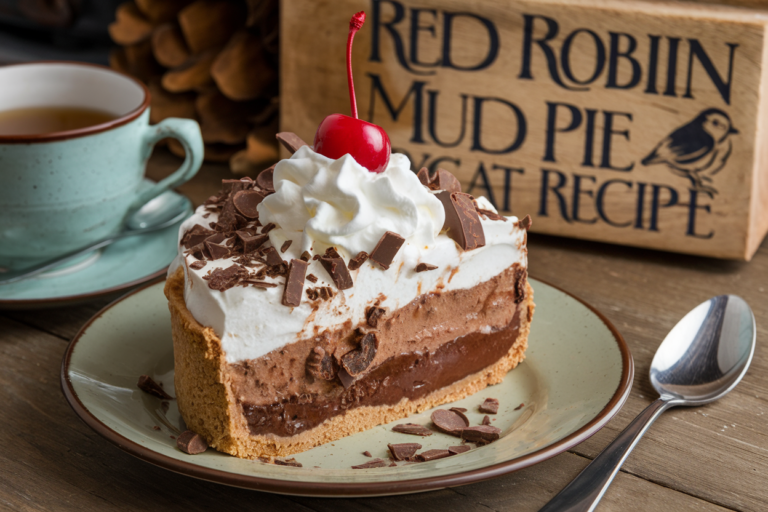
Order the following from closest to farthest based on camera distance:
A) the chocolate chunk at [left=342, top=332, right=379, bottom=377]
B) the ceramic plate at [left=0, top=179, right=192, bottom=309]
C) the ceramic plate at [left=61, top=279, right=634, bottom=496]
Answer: the ceramic plate at [left=61, top=279, right=634, bottom=496]
the chocolate chunk at [left=342, top=332, right=379, bottom=377]
the ceramic plate at [left=0, top=179, right=192, bottom=309]

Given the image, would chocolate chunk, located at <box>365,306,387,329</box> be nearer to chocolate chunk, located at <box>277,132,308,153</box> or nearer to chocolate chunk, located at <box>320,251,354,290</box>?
chocolate chunk, located at <box>320,251,354,290</box>

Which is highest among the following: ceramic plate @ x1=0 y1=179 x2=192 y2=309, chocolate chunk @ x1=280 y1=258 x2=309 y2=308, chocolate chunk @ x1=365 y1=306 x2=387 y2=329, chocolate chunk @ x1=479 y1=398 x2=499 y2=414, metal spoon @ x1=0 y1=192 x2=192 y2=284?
chocolate chunk @ x1=280 y1=258 x2=309 y2=308

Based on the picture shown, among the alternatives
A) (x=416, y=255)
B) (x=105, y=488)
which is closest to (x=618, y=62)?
(x=416, y=255)

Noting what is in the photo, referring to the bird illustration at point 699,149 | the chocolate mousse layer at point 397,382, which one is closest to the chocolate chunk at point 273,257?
the chocolate mousse layer at point 397,382

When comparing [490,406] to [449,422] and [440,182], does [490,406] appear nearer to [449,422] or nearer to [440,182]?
[449,422]

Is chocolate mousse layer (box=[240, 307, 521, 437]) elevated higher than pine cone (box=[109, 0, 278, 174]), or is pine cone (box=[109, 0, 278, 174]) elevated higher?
pine cone (box=[109, 0, 278, 174])

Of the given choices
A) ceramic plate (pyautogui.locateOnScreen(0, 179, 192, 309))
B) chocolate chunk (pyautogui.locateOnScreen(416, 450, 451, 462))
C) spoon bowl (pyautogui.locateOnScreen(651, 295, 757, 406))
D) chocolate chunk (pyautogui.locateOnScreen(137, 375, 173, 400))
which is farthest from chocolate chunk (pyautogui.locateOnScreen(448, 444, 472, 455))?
ceramic plate (pyautogui.locateOnScreen(0, 179, 192, 309))

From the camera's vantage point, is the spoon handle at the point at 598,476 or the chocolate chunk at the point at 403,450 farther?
the chocolate chunk at the point at 403,450

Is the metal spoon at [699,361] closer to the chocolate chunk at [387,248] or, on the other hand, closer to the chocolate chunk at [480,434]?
the chocolate chunk at [480,434]
